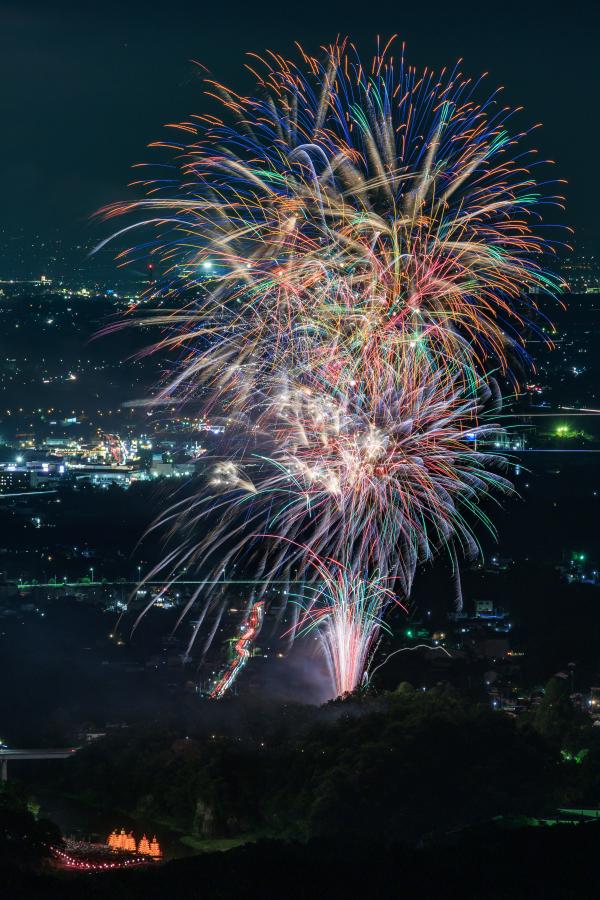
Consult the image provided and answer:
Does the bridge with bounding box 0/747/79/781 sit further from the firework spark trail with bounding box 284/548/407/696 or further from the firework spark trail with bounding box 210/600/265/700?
the firework spark trail with bounding box 284/548/407/696

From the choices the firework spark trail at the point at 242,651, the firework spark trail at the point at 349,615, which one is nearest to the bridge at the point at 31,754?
the firework spark trail at the point at 242,651

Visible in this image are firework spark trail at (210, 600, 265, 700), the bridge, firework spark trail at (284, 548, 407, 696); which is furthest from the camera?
firework spark trail at (210, 600, 265, 700)

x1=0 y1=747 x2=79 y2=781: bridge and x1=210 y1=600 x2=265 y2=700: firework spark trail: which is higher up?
x1=210 y1=600 x2=265 y2=700: firework spark trail

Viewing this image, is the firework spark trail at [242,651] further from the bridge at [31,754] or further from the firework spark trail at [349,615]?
the bridge at [31,754]

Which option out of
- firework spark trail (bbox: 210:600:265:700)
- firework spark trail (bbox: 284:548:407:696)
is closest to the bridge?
firework spark trail (bbox: 210:600:265:700)

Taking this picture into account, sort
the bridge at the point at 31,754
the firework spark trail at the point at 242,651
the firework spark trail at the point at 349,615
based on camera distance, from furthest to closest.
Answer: the firework spark trail at the point at 242,651
the bridge at the point at 31,754
the firework spark trail at the point at 349,615

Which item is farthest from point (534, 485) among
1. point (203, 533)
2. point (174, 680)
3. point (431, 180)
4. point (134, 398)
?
point (431, 180)

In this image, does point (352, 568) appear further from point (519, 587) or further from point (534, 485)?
point (534, 485)

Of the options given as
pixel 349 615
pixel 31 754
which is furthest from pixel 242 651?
pixel 349 615

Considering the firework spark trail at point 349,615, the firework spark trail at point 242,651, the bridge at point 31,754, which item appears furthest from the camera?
the firework spark trail at point 242,651
